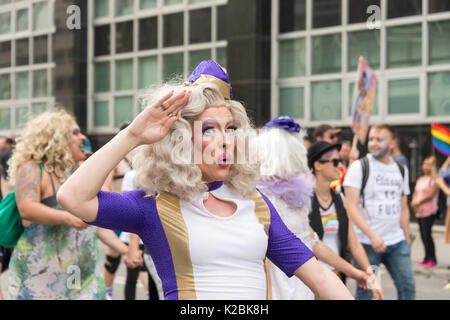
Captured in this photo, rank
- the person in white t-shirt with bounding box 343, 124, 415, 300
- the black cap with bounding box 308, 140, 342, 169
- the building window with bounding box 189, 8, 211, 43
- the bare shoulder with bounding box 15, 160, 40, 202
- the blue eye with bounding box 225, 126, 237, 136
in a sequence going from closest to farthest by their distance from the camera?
1. the blue eye with bounding box 225, 126, 237, 136
2. the bare shoulder with bounding box 15, 160, 40, 202
3. the black cap with bounding box 308, 140, 342, 169
4. the person in white t-shirt with bounding box 343, 124, 415, 300
5. the building window with bounding box 189, 8, 211, 43

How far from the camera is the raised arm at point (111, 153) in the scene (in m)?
2.08

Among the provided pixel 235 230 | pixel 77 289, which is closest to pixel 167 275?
pixel 235 230

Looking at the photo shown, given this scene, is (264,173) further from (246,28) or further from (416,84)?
(246,28)

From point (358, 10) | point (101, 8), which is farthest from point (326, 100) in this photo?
point (101, 8)

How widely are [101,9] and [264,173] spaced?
16116 mm

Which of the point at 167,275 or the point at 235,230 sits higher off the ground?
the point at 235,230

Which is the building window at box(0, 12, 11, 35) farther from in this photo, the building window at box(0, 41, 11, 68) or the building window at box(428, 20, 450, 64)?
the building window at box(428, 20, 450, 64)

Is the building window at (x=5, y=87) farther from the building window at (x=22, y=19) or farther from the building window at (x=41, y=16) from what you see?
the building window at (x=41, y=16)

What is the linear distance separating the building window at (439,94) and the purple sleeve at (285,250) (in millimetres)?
12166

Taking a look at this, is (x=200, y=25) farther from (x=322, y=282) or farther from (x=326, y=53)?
(x=322, y=282)

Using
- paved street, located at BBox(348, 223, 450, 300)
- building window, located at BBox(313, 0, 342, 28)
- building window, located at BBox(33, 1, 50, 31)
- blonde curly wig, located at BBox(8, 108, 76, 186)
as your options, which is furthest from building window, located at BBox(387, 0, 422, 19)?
blonde curly wig, located at BBox(8, 108, 76, 186)

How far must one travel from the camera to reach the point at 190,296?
86.8 inches

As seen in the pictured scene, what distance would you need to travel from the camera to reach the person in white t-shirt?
6203mm
